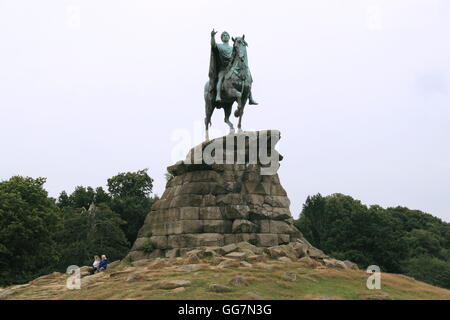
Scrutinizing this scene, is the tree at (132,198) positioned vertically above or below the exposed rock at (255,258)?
above

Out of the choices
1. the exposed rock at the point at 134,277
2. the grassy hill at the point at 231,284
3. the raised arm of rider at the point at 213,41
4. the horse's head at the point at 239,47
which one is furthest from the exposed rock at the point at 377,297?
the raised arm of rider at the point at 213,41

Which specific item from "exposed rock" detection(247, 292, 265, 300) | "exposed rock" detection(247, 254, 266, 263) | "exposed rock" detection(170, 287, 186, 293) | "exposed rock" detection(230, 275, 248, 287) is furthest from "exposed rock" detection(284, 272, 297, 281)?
"exposed rock" detection(170, 287, 186, 293)

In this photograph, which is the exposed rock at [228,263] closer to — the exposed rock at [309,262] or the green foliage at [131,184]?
the exposed rock at [309,262]

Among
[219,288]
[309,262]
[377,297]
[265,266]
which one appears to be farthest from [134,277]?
[377,297]

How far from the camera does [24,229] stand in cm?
3791

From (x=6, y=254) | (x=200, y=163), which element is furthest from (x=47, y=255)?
(x=200, y=163)

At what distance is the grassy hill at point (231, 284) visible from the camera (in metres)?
14.5

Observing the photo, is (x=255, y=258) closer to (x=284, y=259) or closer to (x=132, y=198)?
(x=284, y=259)

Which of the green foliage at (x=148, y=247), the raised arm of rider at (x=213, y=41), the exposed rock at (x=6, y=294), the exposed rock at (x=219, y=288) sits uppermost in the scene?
the raised arm of rider at (x=213, y=41)

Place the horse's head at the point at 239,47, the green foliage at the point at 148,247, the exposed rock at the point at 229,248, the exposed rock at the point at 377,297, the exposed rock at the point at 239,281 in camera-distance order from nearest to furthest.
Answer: the exposed rock at the point at 377,297 → the exposed rock at the point at 239,281 → the exposed rock at the point at 229,248 → the green foliage at the point at 148,247 → the horse's head at the point at 239,47

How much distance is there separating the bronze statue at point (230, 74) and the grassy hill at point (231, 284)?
7706 mm

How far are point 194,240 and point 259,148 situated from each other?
4.93 m
